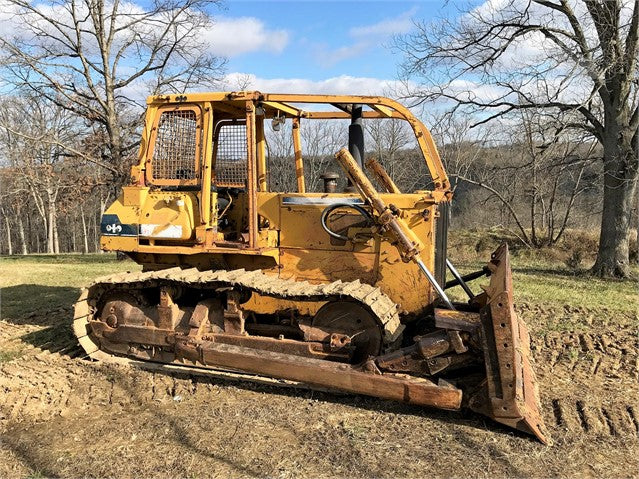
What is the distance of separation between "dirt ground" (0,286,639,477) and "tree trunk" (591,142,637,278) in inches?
284

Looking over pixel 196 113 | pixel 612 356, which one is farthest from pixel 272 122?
pixel 612 356

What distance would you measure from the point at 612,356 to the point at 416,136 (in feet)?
11.5

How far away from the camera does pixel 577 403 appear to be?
4.66m

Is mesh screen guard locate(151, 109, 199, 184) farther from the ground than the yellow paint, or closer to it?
farther from the ground

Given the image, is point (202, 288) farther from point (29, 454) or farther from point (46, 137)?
point (46, 137)

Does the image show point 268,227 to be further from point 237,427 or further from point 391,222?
point 237,427

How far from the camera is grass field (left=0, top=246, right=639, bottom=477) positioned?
12.0 feet

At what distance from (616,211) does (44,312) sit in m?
12.5

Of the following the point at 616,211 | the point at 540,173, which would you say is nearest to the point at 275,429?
the point at 616,211

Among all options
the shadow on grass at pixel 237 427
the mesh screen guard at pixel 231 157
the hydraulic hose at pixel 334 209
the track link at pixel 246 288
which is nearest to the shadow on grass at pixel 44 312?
the track link at pixel 246 288

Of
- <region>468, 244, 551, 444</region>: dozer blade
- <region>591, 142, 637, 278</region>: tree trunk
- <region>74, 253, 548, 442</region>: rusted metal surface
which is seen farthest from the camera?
<region>591, 142, 637, 278</region>: tree trunk

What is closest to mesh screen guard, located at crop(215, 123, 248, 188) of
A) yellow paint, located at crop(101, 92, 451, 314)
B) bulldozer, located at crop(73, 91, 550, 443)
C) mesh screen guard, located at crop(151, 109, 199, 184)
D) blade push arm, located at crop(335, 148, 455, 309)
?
bulldozer, located at crop(73, 91, 550, 443)

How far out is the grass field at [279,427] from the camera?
12.0 feet

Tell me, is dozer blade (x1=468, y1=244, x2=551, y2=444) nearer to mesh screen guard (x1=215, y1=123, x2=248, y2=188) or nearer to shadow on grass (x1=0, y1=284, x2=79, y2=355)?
mesh screen guard (x1=215, y1=123, x2=248, y2=188)
